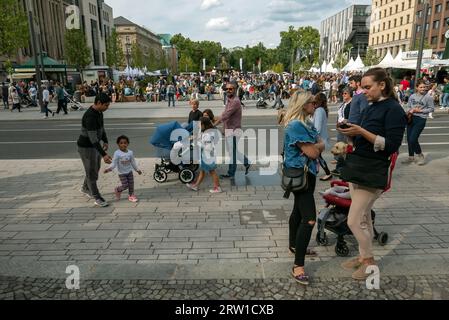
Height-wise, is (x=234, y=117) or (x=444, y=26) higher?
(x=444, y=26)

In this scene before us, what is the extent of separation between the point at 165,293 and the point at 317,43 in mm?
132204

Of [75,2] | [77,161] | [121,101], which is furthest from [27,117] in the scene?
[75,2]

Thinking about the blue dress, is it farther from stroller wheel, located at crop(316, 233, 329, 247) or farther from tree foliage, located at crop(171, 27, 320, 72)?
tree foliage, located at crop(171, 27, 320, 72)

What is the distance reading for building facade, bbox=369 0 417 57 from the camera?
71812mm

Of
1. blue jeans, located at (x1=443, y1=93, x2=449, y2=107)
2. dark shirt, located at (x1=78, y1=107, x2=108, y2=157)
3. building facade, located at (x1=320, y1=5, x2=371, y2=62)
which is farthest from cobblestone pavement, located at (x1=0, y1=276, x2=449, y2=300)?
building facade, located at (x1=320, y1=5, x2=371, y2=62)

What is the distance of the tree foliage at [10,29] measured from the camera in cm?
2352

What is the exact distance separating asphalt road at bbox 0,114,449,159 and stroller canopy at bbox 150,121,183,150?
270cm

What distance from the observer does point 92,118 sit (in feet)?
17.9

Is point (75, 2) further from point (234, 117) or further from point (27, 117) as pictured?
point (234, 117)

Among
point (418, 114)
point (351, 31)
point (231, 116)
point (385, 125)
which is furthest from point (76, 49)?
point (351, 31)

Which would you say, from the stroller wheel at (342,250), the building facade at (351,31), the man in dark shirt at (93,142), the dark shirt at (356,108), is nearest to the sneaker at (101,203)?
the man in dark shirt at (93,142)

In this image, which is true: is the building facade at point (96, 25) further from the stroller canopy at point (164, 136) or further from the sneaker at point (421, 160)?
the sneaker at point (421, 160)

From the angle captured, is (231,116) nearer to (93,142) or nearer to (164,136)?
(164,136)

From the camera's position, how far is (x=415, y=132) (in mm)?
7992
